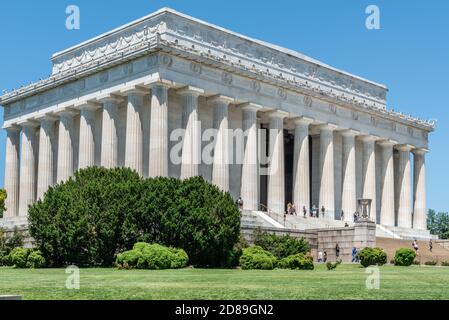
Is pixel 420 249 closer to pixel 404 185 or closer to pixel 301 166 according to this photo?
pixel 301 166

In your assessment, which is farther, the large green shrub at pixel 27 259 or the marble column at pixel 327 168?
the marble column at pixel 327 168

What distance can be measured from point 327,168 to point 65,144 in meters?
27.7

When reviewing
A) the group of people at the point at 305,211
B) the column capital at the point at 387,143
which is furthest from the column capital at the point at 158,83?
the column capital at the point at 387,143

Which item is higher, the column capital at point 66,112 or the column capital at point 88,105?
the column capital at point 88,105

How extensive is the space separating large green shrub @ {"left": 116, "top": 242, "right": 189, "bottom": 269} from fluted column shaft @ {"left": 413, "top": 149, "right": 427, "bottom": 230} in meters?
58.7

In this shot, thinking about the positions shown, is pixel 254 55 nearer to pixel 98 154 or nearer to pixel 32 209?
pixel 98 154

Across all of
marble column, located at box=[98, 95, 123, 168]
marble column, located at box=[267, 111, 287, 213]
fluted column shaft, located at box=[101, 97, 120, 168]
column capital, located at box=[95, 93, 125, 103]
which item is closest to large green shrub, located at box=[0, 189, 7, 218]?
marble column, located at box=[98, 95, 123, 168]

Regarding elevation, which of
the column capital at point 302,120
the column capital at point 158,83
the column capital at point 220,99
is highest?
the column capital at point 158,83

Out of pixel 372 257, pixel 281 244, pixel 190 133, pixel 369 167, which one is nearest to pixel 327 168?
pixel 369 167

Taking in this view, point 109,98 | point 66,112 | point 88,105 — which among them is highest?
point 109,98

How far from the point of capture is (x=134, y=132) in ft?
229

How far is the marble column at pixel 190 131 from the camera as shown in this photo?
225ft

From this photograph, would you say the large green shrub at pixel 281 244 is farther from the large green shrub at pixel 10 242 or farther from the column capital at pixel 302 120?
the column capital at pixel 302 120

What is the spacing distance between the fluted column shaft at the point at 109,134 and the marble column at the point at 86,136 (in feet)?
8.13
